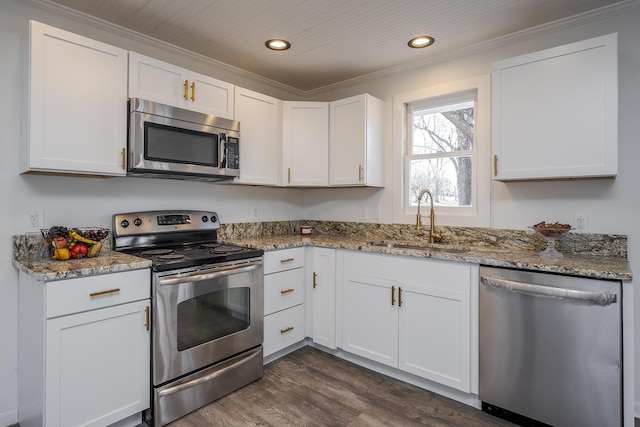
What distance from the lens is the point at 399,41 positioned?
2.55 metres

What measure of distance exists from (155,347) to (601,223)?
2.74 m

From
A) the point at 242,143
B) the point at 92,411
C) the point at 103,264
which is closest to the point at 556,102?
the point at 242,143

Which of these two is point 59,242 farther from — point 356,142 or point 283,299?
point 356,142

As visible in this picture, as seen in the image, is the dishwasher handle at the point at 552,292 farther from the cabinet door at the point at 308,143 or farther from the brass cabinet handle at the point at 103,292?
the brass cabinet handle at the point at 103,292

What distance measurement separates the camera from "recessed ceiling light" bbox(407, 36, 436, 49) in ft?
8.22

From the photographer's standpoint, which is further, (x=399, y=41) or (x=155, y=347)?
(x=399, y=41)

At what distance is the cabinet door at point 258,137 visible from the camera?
2.77 meters

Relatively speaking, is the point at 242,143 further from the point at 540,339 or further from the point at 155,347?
the point at 540,339

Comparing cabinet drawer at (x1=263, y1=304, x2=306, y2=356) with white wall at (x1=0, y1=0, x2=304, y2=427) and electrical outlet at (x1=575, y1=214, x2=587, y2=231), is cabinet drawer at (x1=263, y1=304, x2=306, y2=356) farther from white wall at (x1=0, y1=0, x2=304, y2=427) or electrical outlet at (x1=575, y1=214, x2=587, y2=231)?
electrical outlet at (x1=575, y1=214, x2=587, y2=231)

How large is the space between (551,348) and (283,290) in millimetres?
1744

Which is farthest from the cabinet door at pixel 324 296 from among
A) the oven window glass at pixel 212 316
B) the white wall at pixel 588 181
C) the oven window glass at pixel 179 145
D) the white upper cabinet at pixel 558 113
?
the white upper cabinet at pixel 558 113

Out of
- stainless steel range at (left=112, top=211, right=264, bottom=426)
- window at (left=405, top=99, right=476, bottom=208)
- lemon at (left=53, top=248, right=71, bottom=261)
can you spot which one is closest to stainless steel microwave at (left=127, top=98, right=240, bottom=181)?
stainless steel range at (left=112, top=211, right=264, bottom=426)

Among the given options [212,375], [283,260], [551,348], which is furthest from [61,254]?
[551,348]

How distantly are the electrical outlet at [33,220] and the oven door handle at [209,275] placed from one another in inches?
32.5
